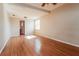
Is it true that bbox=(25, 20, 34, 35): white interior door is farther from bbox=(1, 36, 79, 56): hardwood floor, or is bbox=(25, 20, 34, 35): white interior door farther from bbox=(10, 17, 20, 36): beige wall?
bbox=(1, 36, 79, 56): hardwood floor

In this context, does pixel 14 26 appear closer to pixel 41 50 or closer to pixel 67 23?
pixel 67 23

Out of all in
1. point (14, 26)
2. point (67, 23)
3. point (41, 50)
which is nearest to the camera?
point (41, 50)

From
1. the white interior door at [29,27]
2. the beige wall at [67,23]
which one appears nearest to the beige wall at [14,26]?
the white interior door at [29,27]

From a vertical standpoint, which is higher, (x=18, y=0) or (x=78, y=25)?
(x=18, y=0)

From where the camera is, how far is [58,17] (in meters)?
6.36

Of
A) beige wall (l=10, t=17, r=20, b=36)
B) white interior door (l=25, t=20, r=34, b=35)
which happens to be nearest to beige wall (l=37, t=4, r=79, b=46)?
beige wall (l=10, t=17, r=20, b=36)

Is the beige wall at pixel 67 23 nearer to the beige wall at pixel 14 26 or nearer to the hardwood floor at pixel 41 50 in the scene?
the hardwood floor at pixel 41 50

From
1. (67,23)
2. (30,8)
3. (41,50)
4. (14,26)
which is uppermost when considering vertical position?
(30,8)

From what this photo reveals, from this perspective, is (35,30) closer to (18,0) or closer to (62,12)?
(62,12)

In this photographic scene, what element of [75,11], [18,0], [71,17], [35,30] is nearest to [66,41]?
[71,17]

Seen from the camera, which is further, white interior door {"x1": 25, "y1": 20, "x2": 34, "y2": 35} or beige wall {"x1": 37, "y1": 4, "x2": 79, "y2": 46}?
white interior door {"x1": 25, "y1": 20, "x2": 34, "y2": 35}

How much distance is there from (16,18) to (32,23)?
7.48 ft

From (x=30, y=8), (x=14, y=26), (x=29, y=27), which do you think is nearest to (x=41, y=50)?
(x=30, y=8)

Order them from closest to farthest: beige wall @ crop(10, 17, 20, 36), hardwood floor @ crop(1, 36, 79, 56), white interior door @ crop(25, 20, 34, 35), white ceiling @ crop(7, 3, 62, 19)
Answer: hardwood floor @ crop(1, 36, 79, 56) < white ceiling @ crop(7, 3, 62, 19) < beige wall @ crop(10, 17, 20, 36) < white interior door @ crop(25, 20, 34, 35)
